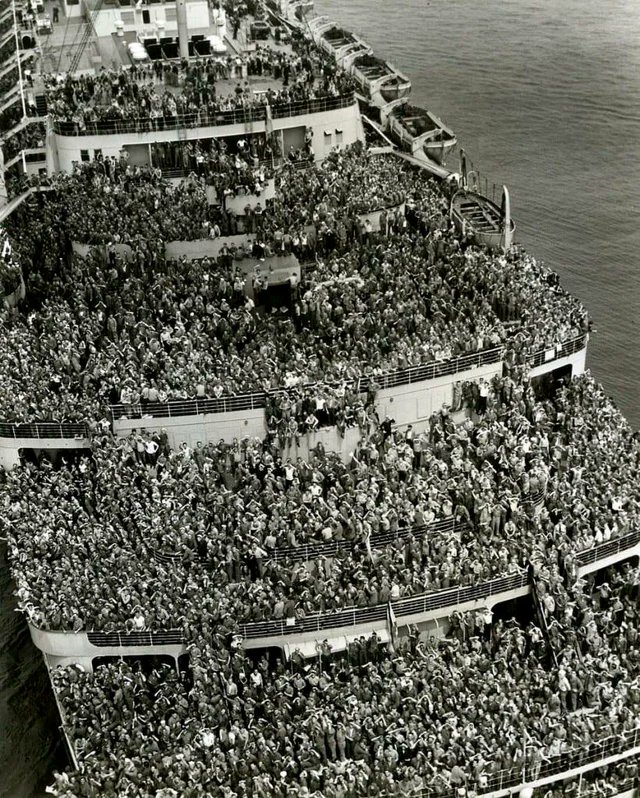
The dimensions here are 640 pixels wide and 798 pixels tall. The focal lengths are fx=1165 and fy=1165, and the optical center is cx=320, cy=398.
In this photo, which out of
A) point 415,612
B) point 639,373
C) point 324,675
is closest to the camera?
point 324,675

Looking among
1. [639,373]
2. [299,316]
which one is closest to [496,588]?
[299,316]

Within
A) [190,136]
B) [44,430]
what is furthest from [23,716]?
[190,136]

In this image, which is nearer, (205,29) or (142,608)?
(142,608)

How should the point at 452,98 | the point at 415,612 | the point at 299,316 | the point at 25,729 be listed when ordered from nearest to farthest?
the point at 415,612
the point at 25,729
the point at 299,316
the point at 452,98

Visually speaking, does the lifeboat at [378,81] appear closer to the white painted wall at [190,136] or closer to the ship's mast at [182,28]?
the ship's mast at [182,28]

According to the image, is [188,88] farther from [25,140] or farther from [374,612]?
[374,612]

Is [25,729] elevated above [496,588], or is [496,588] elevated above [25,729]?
[496,588]

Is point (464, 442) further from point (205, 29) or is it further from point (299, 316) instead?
point (205, 29)

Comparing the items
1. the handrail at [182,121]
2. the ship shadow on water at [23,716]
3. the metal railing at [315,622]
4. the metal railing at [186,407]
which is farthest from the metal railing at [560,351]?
the ship shadow on water at [23,716]
